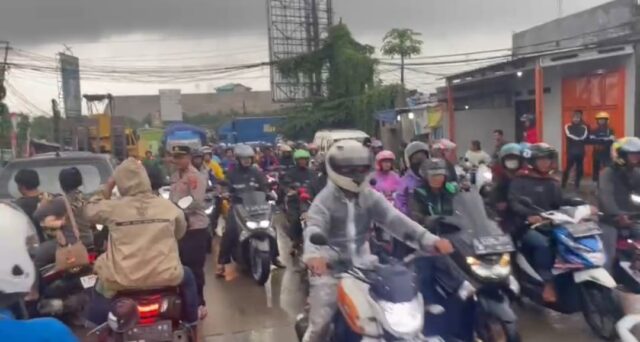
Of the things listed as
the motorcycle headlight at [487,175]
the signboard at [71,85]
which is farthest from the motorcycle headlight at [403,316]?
the signboard at [71,85]

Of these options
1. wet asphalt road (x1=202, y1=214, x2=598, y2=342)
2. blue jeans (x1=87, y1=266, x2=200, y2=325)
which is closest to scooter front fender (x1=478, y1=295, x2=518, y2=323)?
wet asphalt road (x1=202, y1=214, x2=598, y2=342)

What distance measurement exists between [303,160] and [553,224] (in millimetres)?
4740

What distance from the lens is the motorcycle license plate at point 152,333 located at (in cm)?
436

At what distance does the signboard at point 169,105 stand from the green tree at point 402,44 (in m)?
28.6

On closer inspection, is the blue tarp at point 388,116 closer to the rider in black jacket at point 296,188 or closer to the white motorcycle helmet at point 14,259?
the rider in black jacket at point 296,188

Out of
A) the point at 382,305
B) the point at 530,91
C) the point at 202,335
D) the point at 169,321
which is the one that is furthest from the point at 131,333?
the point at 530,91

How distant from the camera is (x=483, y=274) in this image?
495 centimetres

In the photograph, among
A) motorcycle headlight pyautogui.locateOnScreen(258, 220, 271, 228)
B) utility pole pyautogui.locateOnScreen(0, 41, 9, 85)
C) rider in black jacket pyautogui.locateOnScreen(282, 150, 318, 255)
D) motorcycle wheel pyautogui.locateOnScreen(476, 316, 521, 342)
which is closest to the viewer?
motorcycle wheel pyautogui.locateOnScreen(476, 316, 521, 342)

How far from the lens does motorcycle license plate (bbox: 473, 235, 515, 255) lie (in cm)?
502

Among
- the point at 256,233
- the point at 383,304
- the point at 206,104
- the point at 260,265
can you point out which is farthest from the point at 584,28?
the point at 206,104

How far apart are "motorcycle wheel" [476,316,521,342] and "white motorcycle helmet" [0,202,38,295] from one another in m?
3.46

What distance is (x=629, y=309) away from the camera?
492cm

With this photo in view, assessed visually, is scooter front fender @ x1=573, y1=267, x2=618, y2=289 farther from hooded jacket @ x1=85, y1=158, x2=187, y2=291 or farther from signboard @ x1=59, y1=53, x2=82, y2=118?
signboard @ x1=59, y1=53, x2=82, y2=118

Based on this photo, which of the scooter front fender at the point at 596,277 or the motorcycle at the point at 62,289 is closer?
Answer: the scooter front fender at the point at 596,277
